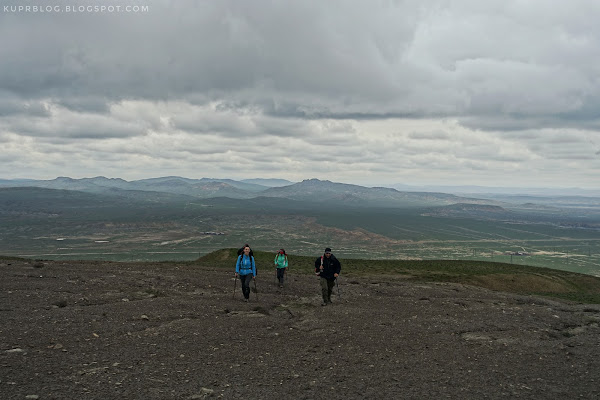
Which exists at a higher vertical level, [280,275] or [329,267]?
[329,267]

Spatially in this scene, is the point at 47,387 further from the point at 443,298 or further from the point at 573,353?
the point at 443,298

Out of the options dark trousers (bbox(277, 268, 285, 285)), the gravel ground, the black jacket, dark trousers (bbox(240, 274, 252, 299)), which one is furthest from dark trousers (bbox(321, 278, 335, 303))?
dark trousers (bbox(277, 268, 285, 285))

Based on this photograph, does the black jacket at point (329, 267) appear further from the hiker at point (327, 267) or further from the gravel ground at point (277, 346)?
the gravel ground at point (277, 346)

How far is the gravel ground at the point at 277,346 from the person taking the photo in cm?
1015

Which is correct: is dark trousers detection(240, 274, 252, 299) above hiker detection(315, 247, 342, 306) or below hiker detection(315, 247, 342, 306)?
below

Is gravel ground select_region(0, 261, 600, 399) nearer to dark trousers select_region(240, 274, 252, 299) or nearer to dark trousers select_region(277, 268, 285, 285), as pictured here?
dark trousers select_region(240, 274, 252, 299)

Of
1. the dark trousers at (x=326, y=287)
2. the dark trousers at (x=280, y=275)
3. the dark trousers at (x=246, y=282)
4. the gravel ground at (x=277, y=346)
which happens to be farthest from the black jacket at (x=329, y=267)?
the dark trousers at (x=280, y=275)

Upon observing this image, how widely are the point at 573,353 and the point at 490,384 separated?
15.3 feet

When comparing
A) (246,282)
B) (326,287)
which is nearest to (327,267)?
(326,287)

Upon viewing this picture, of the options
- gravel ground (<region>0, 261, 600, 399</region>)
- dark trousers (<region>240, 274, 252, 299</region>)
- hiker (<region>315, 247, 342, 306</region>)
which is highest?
hiker (<region>315, 247, 342, 306</region>)

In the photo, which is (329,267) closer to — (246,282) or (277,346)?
(246,282)

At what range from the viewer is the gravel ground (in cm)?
1015

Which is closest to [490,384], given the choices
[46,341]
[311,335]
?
[311,335]

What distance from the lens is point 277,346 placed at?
529 inches
